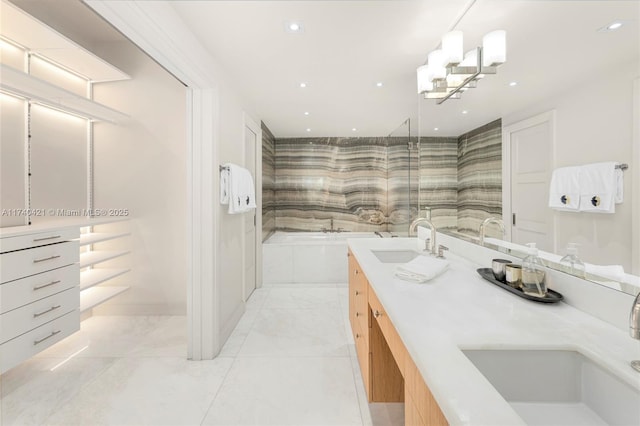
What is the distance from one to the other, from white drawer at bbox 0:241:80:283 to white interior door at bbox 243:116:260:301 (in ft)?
4.76

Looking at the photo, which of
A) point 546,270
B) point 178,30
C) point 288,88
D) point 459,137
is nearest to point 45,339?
point 178,30

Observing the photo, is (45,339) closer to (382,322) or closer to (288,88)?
(382,322)

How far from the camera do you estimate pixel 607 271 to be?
91cm

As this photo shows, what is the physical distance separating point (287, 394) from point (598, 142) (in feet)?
6.41

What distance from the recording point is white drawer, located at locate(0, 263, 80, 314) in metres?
1.63

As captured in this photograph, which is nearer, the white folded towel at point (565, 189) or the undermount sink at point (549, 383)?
the undermount sink at point (549, 383)

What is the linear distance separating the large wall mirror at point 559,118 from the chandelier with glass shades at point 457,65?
1.9 inches

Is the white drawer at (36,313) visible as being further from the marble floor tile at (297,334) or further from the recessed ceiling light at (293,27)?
the recessed ceiling light at (293,27)

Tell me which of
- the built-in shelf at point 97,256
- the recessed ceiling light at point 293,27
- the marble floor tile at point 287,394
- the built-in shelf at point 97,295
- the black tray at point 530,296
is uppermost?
the recessed ceiling light at point 293,27

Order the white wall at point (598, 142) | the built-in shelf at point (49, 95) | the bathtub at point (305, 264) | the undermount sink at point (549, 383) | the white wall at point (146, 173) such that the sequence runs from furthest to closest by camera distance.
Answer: the bathtub at point (305, 264) → the white wall at point (146, 173) → the built-in shelf at point (49, 95) → the white wall at point (598, 142) → the undermount sink at point (549, 383)

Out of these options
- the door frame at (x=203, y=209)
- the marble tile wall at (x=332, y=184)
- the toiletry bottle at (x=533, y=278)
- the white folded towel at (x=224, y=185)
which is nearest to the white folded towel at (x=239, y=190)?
the white folded towel at (x=224, y=185)

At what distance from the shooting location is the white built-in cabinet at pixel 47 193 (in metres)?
1.70

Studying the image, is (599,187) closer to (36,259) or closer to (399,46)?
(399,46)

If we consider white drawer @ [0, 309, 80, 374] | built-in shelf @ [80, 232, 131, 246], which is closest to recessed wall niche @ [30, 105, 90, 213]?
built-in shelf @ [80, 232, 131, 246]
